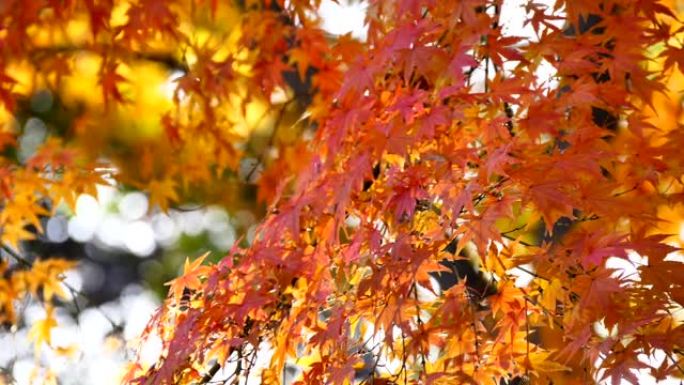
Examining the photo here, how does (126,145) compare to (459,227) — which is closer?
(459,227)

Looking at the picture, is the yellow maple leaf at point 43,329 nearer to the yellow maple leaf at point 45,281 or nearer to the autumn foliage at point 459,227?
the yellow maple leaf at point 45,281

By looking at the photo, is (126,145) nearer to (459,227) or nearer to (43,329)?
(43,329)

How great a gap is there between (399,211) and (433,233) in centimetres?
8

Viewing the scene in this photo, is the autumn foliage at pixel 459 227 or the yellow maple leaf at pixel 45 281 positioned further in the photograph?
the yellow maple leaf at pixel 45 281

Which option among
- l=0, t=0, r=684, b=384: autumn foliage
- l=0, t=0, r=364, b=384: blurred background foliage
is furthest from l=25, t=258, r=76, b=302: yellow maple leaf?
l=0, t=0, r=684, b=384: autumn foliage

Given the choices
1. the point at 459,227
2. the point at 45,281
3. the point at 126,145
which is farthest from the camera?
the point at 126,145

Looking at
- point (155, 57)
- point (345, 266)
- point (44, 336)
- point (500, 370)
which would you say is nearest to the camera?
point (500, 370)

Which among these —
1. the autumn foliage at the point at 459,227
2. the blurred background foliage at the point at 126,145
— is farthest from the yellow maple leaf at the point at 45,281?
the autumn foliage at the point at 459,227

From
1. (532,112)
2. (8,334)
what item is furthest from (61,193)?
(532,112)

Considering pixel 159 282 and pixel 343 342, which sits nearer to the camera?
pixel 343 342

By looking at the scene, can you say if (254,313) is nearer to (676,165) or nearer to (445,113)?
(445,113)

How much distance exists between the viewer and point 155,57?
13.0 feet

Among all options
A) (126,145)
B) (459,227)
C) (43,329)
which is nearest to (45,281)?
(43,329)

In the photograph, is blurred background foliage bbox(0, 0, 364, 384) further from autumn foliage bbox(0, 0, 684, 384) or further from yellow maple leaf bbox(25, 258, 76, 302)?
autumn foliage bbox(0, 0, 684, 384)
